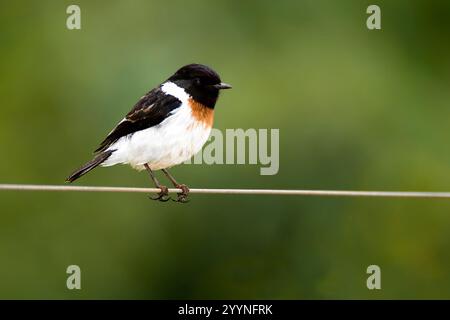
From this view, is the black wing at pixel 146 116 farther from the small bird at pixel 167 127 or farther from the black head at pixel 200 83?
the black head at pixel 200 83

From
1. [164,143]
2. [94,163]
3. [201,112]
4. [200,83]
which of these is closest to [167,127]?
[164,143]

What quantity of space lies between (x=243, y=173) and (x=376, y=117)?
1.50 meters

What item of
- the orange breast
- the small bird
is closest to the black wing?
the small bird

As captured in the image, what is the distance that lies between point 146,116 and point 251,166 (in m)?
1.94

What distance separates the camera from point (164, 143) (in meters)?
6.86

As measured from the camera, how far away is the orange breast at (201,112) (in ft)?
23.1

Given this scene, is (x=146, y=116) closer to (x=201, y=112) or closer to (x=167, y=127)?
(x=167, y=127)

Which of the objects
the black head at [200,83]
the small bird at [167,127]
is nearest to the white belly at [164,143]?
the small bird at [167,127]

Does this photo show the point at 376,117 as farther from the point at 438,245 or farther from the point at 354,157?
the point at 438,245

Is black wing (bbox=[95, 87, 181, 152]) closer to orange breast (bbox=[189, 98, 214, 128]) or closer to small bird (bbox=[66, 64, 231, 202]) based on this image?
small bird (bbox=[66, 64, 231, 202])

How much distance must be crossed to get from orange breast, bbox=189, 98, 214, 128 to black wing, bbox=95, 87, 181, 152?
0.34 feet

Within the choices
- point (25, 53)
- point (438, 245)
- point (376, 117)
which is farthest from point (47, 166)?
point (438, 245)

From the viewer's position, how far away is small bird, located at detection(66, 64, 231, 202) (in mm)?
6891

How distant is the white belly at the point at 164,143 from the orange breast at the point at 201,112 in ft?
0.12
